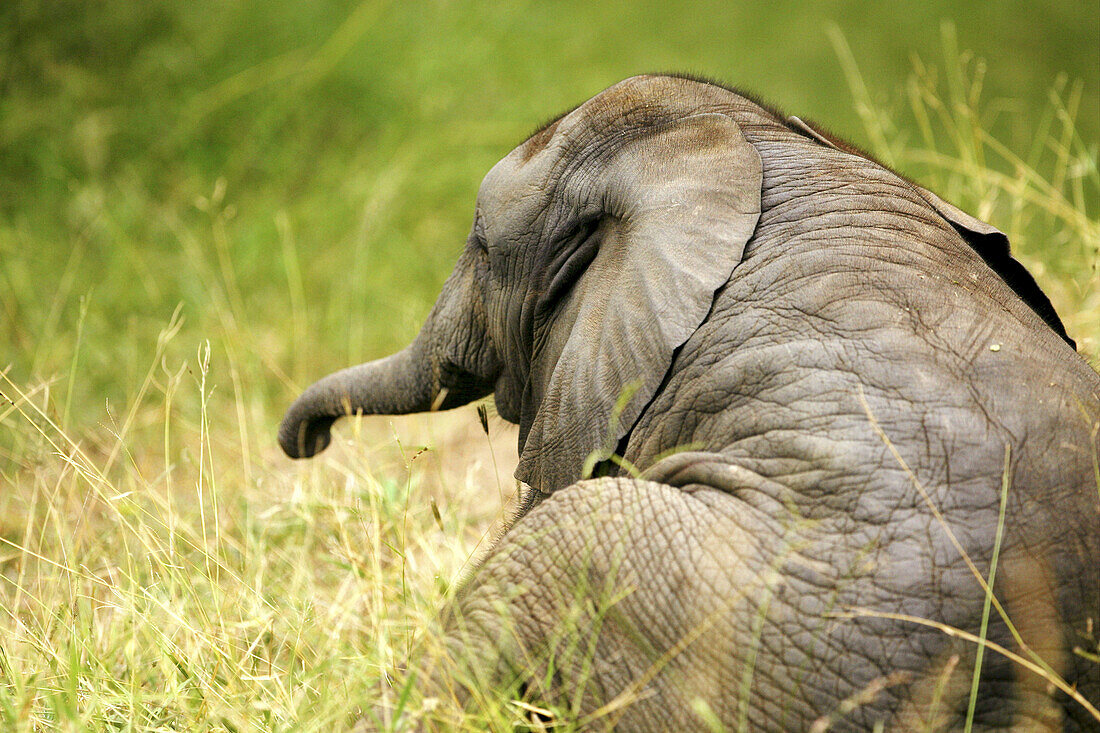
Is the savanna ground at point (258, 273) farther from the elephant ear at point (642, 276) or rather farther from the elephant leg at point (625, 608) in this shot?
the elephant ear at point (642, 276)

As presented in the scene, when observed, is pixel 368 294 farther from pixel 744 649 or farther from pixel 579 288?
pixel 744 649

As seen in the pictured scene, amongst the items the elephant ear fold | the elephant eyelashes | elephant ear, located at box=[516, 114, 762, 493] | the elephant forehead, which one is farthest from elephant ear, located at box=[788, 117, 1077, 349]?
the elephant forehead

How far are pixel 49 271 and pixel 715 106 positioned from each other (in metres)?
4.36

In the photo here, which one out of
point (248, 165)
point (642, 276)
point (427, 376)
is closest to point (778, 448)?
point (642, 276)

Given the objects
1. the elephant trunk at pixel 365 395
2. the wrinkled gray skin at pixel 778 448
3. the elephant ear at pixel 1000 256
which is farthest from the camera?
the elephant trunk at pixel 365 395

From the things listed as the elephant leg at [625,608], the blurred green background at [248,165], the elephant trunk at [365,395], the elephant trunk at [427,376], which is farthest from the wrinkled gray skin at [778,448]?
the blurred green background at [248,165]

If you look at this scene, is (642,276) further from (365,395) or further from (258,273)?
(258,273)

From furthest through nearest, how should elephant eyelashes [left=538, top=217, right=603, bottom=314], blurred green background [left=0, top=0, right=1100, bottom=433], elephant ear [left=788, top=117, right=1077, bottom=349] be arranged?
blurred green background [left=0, top=0, right=1100, bottom=433]
elephant eyelashes [left=538, top=217, right=603, bottom=314]
elephant ear [left=788, top=117, right=1077, bottom=349]

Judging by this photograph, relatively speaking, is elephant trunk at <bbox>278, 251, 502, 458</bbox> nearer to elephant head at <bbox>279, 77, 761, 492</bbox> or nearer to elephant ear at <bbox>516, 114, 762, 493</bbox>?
elephant head at <bbox>279, 77, 761, 492</bbox>

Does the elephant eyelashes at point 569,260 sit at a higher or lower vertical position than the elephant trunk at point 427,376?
higher

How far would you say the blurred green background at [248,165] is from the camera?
5.76 m

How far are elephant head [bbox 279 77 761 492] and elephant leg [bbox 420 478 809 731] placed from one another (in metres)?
0.24

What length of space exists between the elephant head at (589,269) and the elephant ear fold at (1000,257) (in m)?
0.44

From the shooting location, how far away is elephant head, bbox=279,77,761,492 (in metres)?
2.41
